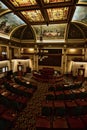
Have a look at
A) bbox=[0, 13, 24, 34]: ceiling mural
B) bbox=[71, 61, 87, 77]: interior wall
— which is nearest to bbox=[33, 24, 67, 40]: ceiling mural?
bbox=[0, 13, 24, 34]: ceiling mural

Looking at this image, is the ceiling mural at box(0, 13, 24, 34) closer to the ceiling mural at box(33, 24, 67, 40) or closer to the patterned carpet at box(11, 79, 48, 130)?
the ceiling mural at box(33, 24, 67, 40)

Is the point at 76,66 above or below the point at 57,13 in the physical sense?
below

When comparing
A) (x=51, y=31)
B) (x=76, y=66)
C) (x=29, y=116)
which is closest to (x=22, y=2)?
(x=29, y=116)

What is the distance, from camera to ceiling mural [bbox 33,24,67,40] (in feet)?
61.4

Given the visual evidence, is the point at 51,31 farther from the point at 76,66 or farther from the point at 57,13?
the point at 76,66

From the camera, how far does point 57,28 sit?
18.9 meters

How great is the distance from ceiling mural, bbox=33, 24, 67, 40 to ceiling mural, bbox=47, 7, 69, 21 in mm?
3808

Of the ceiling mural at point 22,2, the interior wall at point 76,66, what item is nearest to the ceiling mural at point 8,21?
the ceiling mural at point 22,2

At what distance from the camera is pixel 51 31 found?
784 inches

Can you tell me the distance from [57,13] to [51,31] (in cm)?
681

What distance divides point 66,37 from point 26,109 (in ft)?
49.9

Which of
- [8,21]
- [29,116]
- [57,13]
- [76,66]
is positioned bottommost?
[29,116]

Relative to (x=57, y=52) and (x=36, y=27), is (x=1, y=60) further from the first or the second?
(x=57, y=52)

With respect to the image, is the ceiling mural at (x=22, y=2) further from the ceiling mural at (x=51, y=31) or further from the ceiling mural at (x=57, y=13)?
the ceiling mural at (x=51, y=31)
